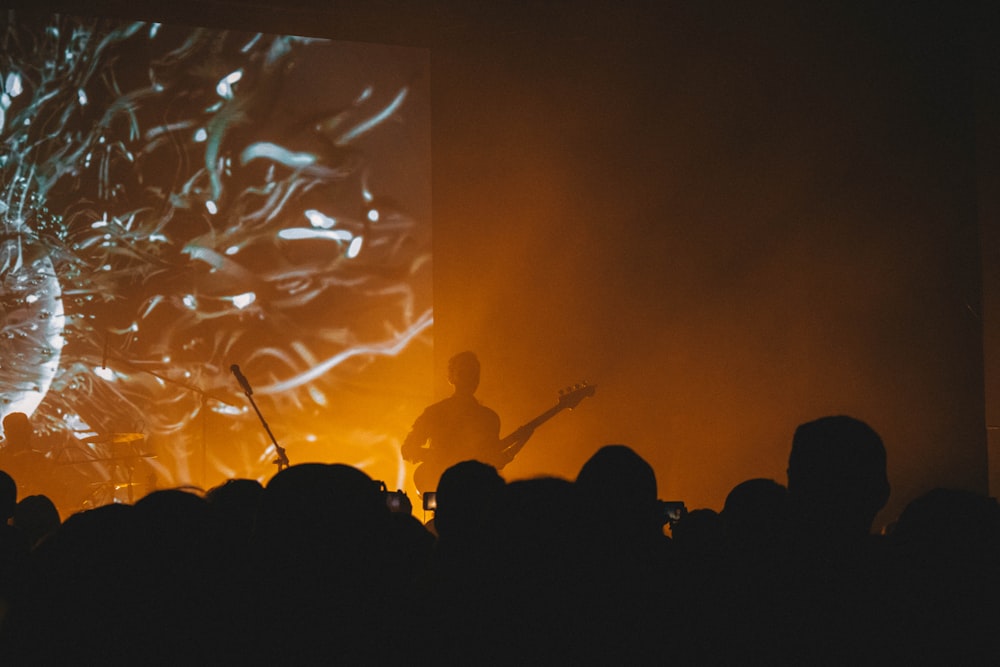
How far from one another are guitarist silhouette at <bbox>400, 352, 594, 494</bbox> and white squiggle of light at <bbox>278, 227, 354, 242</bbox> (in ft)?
4.20

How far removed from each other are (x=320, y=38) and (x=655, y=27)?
2050 millimetres

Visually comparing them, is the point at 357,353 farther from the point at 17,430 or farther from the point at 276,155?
the point at 17,430

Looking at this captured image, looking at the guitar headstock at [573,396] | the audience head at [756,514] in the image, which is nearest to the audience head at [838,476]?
the audience head at [756,514]

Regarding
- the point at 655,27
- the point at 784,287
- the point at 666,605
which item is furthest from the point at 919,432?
the point at 666,605

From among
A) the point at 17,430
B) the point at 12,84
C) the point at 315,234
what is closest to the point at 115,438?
the point at 17,430

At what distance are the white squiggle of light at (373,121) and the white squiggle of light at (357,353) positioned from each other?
110 centimetres

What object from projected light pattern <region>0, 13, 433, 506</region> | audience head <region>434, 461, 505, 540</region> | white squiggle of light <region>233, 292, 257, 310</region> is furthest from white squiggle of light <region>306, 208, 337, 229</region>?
audience head <region>434, 461, 505, 540</region>

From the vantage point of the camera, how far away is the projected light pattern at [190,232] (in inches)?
166

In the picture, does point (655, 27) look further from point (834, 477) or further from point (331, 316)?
point (834, 477)

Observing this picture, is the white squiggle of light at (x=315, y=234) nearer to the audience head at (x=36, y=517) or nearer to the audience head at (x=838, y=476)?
the audience head at (x=36, y=517)

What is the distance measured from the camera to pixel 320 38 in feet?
15.5

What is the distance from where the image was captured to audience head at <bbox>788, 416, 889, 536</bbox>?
51.8 inches

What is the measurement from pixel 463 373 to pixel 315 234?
4.66ft

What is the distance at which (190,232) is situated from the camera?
4.49 meters
